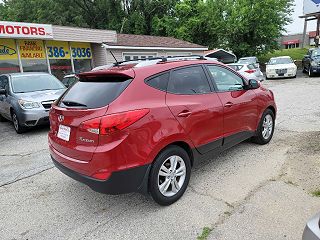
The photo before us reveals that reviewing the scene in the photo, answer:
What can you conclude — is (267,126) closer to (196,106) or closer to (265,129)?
(265,129)

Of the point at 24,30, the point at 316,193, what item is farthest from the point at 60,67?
the point at 316,193

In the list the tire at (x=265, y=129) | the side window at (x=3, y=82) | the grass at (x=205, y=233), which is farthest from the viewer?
the side window at (x=3, y=82)

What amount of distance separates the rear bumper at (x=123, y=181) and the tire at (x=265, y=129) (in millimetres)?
2725

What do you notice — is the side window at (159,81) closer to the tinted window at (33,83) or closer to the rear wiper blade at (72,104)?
the rear wiper blade at (72,104)

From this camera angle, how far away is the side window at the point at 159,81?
3.33 metres

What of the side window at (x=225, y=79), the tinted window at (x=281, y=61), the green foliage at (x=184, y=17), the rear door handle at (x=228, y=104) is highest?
the green foliage at (x=184, y=17)

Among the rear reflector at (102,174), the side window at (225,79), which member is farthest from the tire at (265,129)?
the rear reflector at (102,174)

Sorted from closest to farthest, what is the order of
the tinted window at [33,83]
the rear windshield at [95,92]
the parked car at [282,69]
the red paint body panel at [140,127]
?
the red paint body panel at [140,127]
the rear windshield at [95,92]
the tinted window at [33,83]
the parked car at [282,69]

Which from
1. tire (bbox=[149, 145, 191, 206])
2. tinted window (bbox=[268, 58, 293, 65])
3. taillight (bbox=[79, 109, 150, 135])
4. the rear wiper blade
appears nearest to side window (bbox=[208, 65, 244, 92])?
tire (bbox=[149, 145, 191, 206])

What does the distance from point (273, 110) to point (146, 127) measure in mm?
3355

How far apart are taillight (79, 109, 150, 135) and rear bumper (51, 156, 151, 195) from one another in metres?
0.46

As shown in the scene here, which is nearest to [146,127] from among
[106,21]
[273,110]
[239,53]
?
[273,110]

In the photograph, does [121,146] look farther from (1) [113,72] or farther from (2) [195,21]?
(2) [195,21]

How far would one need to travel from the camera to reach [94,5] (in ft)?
122
